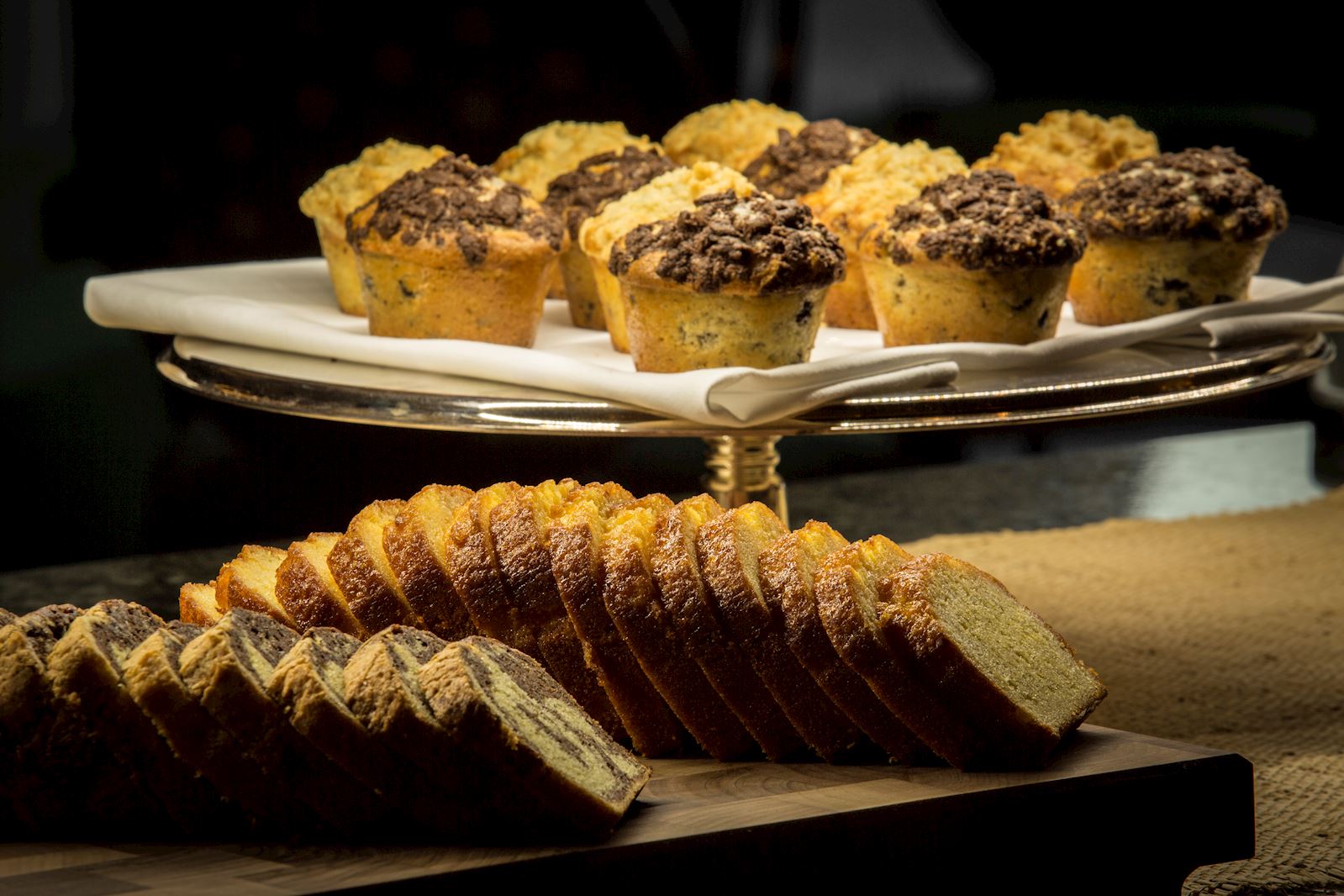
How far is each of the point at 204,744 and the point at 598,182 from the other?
2.20 m

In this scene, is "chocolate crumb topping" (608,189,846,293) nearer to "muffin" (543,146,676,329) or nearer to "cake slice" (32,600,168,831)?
"muffin" (543,146,676,329)

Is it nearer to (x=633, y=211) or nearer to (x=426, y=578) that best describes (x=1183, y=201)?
(x=633, y=211)

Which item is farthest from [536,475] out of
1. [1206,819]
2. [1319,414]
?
[1206,819]

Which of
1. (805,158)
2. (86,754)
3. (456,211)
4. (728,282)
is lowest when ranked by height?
(86,754)

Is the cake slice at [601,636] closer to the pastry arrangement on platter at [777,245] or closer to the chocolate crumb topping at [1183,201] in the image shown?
the pastry arrangement on platter at [777,245]

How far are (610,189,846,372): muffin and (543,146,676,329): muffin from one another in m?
0.61

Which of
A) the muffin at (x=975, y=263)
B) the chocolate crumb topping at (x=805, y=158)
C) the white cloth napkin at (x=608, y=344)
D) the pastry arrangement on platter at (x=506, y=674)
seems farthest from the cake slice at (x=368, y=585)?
the chocolate crumb topping at (x=805, y=158)

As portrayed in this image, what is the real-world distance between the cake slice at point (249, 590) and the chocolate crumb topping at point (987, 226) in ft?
5.22

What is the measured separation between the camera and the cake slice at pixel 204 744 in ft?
8.05

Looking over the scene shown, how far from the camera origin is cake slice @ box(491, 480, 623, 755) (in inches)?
114

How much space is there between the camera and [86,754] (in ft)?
8.16

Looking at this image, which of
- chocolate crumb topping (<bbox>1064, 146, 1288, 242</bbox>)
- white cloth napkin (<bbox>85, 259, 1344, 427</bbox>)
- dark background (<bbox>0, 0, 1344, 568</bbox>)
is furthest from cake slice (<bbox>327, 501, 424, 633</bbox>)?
dark background (<bbox>0, 0, 1344, 568</bbox>)

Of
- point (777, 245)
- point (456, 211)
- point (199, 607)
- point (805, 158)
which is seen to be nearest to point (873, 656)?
point (777, 245)

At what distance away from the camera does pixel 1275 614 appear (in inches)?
198
